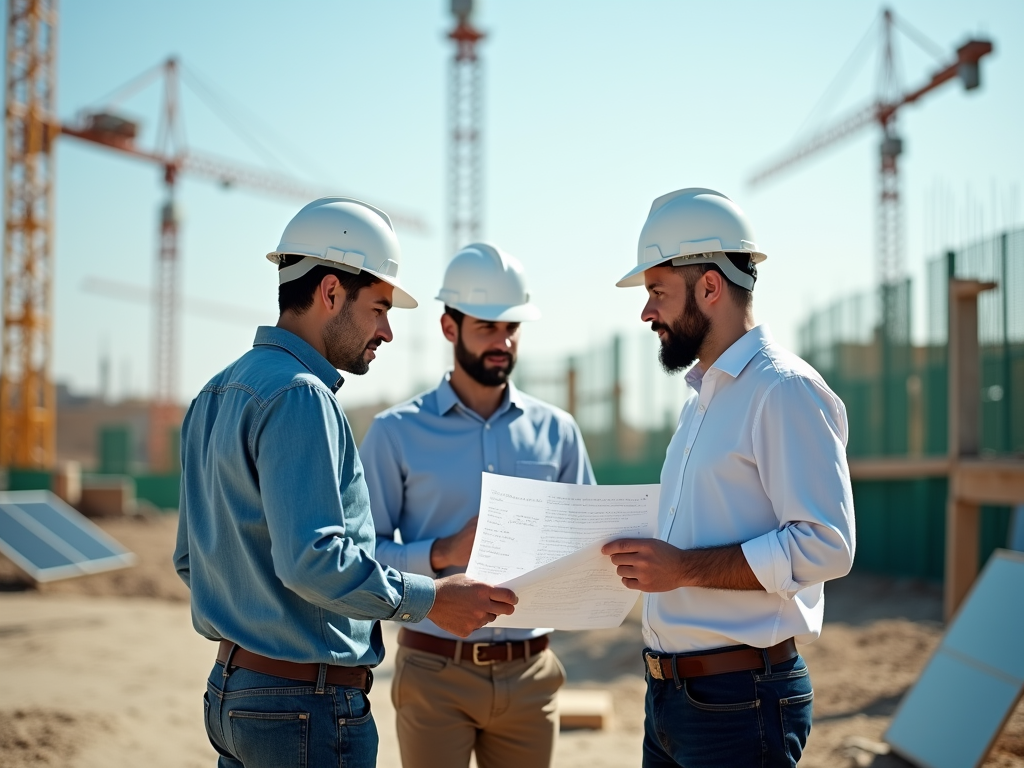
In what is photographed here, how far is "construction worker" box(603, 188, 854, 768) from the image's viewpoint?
2.53m

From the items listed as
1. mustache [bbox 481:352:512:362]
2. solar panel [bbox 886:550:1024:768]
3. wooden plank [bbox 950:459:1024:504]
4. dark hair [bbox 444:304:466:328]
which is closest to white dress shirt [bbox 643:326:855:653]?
mustache [bbox 481:352:512:362]

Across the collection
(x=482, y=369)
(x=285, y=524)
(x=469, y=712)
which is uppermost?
(x=482, y=369)

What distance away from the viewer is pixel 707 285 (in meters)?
2.88

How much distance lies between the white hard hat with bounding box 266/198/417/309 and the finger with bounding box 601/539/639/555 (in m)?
0.96

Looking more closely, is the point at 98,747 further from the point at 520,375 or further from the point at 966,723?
the point at 520,375

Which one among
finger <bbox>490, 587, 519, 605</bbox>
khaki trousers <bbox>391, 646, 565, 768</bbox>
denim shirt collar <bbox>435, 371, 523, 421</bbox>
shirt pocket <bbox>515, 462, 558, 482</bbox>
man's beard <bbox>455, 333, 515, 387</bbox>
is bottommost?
khaki trousers <bbox>391, 646, 565, 768</bbox>

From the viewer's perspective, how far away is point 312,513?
231 cm

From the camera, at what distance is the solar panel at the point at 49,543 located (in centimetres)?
1240

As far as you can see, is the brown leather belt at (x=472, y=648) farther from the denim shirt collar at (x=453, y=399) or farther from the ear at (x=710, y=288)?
the ear at (x=710, y=288)

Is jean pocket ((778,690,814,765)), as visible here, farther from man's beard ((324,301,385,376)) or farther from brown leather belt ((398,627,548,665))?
man's beard ((324,301,385,376))

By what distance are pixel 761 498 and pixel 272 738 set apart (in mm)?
1427

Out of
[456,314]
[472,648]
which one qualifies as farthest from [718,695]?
[456,314]

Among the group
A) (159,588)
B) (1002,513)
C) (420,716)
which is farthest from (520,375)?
(420,716)

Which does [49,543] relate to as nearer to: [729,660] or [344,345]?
[344,345]
